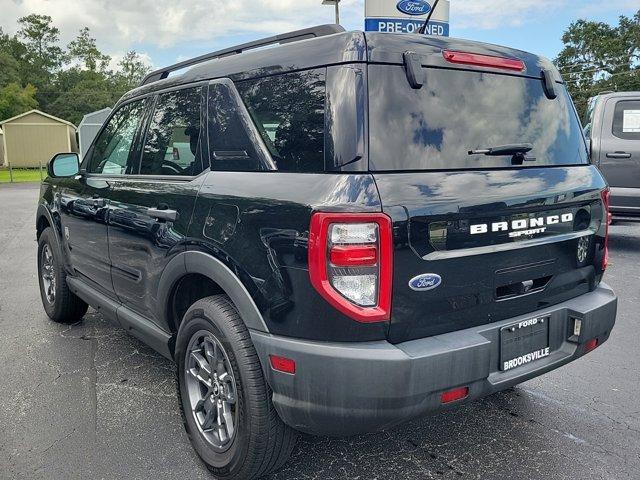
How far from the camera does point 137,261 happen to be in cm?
→ 328

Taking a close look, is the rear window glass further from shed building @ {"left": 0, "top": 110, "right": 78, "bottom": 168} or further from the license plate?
shed building @ {"left": 0, "top": 110, "right": 78, "bottom": 168}

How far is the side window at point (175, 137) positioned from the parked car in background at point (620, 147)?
6.49 m

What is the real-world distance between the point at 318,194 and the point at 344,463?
145 centimetres

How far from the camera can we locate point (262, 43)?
3002 mm

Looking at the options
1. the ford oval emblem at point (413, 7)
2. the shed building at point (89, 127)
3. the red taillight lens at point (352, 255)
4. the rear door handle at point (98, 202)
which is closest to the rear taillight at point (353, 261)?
the red taillight lens at point (352, 255)

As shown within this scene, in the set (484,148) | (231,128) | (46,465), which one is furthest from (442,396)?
(46,465)

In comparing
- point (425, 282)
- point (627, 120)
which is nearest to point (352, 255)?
point (425, 282)

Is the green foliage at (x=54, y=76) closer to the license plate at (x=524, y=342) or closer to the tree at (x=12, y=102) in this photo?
the tree at (x=12, y=102)

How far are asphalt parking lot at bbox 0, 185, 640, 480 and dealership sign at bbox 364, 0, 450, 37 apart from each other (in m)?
8.52

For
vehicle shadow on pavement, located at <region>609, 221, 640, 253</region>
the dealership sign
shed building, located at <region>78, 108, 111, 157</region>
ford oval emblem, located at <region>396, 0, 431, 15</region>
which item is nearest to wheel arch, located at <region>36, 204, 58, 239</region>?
vehicle shadow on pavement, located at <region>609, 221, 640, 253</region>

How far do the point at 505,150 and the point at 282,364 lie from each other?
1.37m

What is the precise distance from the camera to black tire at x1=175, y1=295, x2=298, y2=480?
7.83 ft

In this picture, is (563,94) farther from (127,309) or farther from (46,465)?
(46,465)

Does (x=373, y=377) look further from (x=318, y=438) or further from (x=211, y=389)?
(x=318, y=438)
